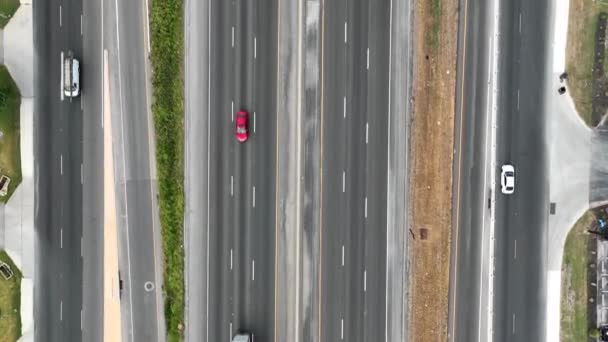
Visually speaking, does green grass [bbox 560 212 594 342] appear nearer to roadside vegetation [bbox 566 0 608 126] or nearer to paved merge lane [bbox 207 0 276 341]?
roadside vegetation [bbox 566 0 608 126]

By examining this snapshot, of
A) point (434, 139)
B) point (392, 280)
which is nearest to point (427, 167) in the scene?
point (434, 139)

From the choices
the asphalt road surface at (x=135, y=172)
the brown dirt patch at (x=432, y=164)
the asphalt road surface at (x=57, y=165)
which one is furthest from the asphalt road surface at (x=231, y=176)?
the brown dirt patch at (x=432, y=164)

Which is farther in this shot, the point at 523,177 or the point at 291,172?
the point at 523,177

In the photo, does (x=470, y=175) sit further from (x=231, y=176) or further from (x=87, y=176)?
(x=87, y=176)

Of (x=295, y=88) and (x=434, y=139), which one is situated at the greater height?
(x=295, y=88)

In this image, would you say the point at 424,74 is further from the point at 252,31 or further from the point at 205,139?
the point at 205,139

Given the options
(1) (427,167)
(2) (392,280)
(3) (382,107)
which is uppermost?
(3) (382,107)

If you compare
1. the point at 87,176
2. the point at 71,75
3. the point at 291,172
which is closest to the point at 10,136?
the point at 87,176
